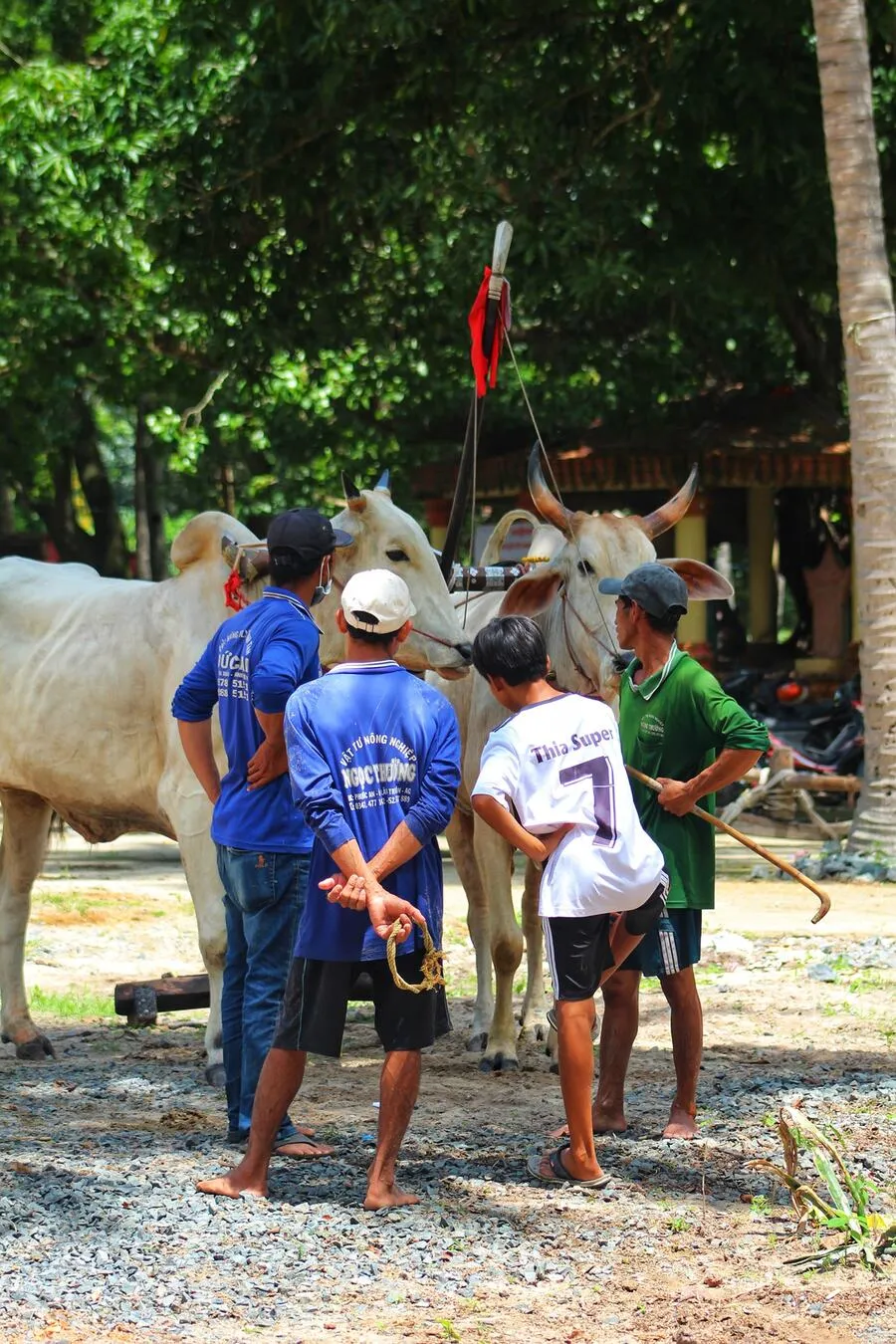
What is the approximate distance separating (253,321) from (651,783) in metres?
12.1

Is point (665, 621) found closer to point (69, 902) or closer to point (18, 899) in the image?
point (18, 899)

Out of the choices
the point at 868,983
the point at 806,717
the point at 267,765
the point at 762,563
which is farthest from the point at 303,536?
the point at 762,563

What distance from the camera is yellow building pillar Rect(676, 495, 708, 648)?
62.9 feet

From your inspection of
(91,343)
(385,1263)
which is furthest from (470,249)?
(385,1263)

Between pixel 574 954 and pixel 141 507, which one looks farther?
pixel 141 507

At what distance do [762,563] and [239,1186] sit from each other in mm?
17217

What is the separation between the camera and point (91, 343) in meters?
19.2

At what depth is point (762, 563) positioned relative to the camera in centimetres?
2136

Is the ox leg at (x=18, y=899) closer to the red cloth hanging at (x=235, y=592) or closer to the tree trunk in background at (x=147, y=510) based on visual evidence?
the red cloth hanging at (x=235, y=592)

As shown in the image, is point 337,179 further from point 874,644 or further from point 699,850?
point 699,850

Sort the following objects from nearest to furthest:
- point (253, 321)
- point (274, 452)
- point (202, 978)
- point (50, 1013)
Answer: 1. point (202, 978)
2. point (50, 1013)
3. point (253, 321)
4. point (274, 452)

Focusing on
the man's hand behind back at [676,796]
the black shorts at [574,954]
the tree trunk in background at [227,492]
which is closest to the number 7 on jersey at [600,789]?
the black shorts at [574,954]

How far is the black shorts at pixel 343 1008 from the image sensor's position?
477cm

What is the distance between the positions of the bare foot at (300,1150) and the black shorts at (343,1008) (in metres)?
0.70
